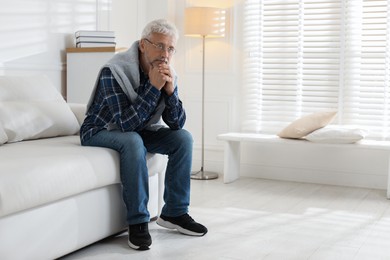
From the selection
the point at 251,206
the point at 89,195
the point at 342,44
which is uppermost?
the point at 342,44

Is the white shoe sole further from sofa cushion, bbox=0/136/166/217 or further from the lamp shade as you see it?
the lamp shade

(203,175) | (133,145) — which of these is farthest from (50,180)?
(203,175)

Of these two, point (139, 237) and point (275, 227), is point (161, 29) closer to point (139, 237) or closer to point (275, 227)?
point (139, 237)

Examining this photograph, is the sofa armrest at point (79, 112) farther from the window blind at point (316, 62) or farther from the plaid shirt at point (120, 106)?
the window blind at point (316, 62)

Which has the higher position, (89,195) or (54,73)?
(54,73)

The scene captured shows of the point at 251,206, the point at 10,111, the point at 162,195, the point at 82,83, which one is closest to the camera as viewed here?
the point at 10,111

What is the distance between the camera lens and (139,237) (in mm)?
2713

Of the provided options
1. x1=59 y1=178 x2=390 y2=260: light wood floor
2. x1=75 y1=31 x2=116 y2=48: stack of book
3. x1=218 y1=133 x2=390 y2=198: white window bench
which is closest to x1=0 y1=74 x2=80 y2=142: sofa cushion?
x1=59 y1=178 x2=390 y2=260: light wood floor

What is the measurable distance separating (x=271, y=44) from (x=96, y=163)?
2503mm

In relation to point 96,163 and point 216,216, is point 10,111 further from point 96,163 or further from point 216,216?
point 216,216

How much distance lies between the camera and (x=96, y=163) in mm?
2623

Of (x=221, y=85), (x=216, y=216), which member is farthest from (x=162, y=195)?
(x=221, y=85)

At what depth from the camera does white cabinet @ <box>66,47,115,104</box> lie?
13.5 feet

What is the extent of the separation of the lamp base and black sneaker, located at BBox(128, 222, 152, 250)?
195cm
